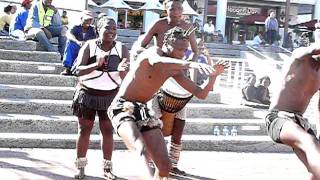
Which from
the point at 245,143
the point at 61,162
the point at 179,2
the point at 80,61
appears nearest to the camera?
the point at 80,61

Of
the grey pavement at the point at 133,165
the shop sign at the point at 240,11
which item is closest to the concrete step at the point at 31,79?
the grey pavement at the point at 133,165

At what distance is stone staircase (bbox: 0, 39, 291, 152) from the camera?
8398mm

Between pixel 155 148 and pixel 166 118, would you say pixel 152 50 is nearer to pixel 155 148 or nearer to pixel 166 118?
pixel 155 148

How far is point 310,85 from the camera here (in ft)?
17.3

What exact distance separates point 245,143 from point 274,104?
3971 mm

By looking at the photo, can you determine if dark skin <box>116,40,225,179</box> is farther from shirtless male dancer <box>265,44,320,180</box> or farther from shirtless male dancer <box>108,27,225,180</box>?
shirtless male dancer <box>265,44,320,180</box>

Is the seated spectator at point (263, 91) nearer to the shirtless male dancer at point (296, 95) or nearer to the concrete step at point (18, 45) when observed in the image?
the concrete step at point (18, 45)

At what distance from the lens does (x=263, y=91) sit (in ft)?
37.0

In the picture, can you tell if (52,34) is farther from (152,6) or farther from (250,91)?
(152,6)

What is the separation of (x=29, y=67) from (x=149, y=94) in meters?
5.86

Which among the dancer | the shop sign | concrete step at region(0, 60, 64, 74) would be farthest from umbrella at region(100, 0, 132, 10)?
the dancer

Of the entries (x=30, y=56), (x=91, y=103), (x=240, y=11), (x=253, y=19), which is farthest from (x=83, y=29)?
(x=240, y=11)

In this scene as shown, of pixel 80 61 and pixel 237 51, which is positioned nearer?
pixel 80 61

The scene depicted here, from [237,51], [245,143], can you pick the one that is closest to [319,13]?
[237,51]
